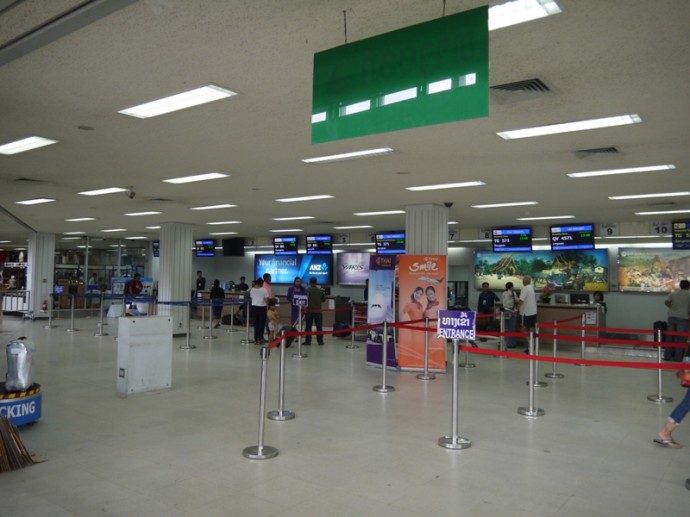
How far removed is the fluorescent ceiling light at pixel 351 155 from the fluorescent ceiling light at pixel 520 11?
358 cm

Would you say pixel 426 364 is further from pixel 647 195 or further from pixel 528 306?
pixel 647 195

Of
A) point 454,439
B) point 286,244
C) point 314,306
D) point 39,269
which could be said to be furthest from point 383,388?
point 39,269

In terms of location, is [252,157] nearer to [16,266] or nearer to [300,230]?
[300,230]

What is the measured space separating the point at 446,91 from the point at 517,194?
26.8 feet

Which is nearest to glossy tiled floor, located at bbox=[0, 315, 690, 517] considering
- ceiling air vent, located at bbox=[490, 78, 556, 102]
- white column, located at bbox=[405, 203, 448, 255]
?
white column, located at bbox=[405, 203, 448, 255]

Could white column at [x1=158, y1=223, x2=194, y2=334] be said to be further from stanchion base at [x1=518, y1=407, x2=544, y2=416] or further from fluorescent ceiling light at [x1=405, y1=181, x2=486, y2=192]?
stanchion base at [x1=518, y1=407, x2=544, y2=416]

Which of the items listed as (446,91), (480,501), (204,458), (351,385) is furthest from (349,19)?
(351,385)

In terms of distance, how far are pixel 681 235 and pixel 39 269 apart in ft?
72.4

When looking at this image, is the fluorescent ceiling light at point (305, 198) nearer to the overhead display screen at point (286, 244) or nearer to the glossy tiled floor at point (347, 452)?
the glossy tiled floor at point (347, 452)

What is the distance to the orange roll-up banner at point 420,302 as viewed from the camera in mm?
10172

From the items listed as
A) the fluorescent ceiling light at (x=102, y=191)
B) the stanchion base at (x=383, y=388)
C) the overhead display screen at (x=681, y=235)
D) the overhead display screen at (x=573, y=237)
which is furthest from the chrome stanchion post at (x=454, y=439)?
the overhead display screen at (x=681, y=235)

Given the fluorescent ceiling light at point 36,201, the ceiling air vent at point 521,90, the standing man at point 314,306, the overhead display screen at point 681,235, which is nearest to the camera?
the ceiling air vent at point 521,90

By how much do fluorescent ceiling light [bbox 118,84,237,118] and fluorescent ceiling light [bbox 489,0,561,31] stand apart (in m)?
2.53

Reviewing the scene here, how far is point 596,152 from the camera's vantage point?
22.8 ft
